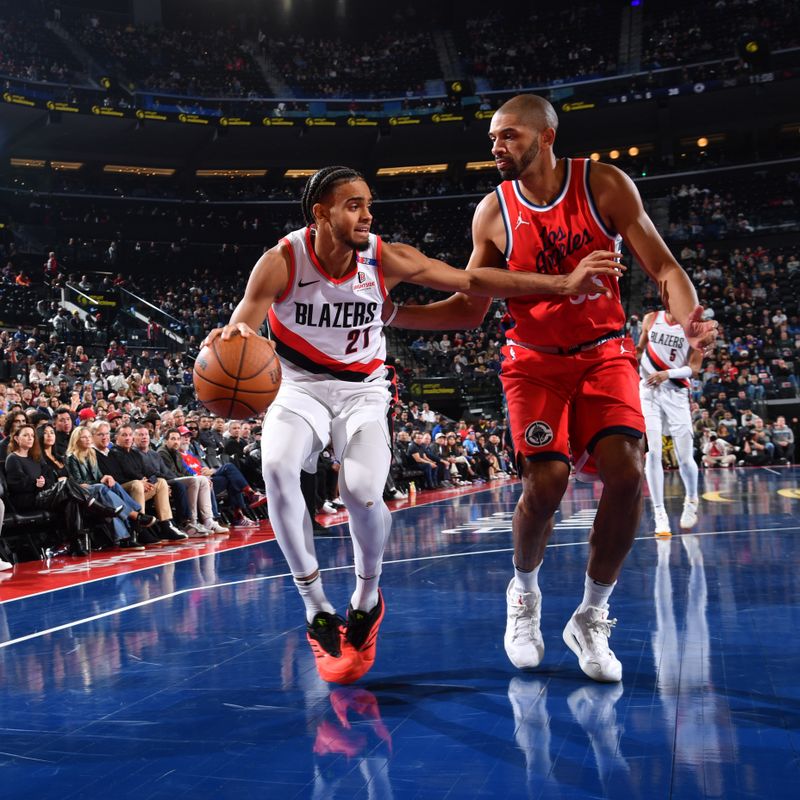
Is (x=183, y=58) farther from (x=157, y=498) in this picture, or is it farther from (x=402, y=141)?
(x=157, y=498)

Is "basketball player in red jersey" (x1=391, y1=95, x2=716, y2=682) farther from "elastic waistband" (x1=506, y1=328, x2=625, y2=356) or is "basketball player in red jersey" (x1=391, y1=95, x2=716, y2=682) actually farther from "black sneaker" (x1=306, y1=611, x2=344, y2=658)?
"black sneaker" (x1=306, y1=611, x2=344, y2=658)

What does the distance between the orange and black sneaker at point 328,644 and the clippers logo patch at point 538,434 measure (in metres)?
1.04

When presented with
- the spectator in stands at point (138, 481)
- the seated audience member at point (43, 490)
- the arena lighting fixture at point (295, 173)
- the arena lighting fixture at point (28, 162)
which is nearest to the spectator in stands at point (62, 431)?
the spectator in stands at point (138, 481)

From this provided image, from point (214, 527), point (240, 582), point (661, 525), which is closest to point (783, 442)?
point (661, 525)

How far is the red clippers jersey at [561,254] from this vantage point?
347 centimetres

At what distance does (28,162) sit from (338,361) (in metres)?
33.4

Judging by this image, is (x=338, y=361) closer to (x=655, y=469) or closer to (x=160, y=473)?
(x=655, y=469)

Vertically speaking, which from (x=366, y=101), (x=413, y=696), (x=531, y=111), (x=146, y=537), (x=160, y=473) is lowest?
(x=413, y=696)

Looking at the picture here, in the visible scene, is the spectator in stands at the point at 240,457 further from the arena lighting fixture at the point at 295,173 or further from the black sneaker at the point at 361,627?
the arena lighting fixture at the point at 295,173

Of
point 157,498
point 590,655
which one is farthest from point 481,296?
point 157,498

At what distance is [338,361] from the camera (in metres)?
3.62

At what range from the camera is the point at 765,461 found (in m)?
20.1

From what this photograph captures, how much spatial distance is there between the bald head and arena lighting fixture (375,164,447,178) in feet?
110

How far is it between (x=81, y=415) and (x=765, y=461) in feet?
51.5
